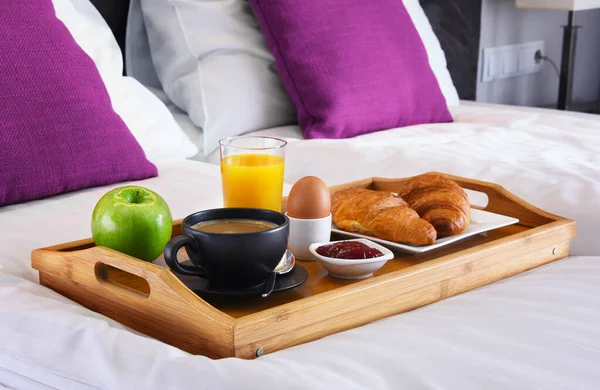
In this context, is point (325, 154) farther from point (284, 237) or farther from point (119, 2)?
point (284, 237)

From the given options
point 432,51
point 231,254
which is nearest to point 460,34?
point 432,51

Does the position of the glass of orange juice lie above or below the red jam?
above

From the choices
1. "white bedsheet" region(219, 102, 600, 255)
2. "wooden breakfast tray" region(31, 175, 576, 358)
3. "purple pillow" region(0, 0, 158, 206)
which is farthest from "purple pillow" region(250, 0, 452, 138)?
"wooden breakfast tray" region(31, 175, 576, 358)

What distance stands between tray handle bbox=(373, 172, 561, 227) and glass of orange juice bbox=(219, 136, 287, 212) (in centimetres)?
27

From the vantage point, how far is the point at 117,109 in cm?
174

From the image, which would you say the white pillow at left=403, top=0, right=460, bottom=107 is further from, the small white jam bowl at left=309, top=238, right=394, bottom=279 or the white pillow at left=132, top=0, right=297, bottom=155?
the small white jam bowl at left=309, top=238, right=394, bottom=279

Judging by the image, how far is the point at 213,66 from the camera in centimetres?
203

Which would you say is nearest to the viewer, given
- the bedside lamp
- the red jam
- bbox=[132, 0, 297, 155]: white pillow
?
the red jam

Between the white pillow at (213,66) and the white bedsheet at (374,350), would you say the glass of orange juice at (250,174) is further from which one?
the white pillow at (213,66)

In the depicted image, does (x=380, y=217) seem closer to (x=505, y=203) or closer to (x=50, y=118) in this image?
(x=505, y=203)

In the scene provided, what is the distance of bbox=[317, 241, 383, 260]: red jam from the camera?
1026 mm

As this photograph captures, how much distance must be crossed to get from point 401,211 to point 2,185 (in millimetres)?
660

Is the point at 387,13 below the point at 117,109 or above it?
above

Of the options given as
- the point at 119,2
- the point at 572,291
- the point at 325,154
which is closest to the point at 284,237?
the point at 572,291
